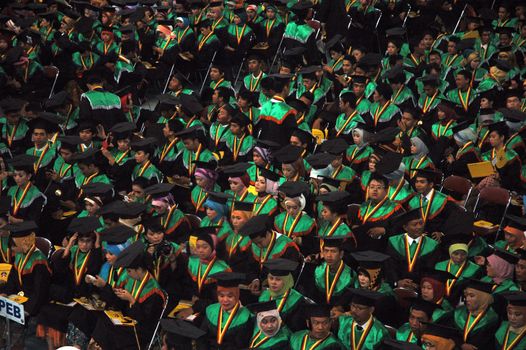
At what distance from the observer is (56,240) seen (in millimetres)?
9883

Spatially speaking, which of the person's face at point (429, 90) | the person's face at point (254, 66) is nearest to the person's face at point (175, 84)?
the person's face at point (254, 66)

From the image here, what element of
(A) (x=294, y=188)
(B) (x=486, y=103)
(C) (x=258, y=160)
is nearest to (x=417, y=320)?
(A) (x=294, y=188)

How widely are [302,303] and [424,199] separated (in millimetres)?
2103

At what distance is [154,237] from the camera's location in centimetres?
838

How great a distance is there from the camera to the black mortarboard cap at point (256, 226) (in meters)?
8.38

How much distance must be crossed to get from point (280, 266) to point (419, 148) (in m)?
3.06

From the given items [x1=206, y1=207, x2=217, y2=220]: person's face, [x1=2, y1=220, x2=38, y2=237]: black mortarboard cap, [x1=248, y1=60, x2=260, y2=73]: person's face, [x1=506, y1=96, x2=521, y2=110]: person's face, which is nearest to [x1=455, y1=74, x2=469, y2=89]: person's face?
[x1=506, y1=96, x2=521, y2=110]: person's face

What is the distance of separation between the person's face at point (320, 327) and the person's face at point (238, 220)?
184 centimetres

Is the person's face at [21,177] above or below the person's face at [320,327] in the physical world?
below

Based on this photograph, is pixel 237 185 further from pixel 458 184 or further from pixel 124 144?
pixel 458 184

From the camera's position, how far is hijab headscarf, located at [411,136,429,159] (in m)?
10.1

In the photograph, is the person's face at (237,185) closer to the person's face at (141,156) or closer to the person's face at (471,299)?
the person's face at (141,156)

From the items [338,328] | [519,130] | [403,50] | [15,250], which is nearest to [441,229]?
[338,328]

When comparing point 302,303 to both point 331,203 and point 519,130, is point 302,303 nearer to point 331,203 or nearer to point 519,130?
point 331,203
